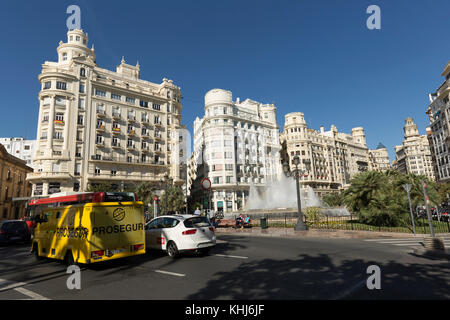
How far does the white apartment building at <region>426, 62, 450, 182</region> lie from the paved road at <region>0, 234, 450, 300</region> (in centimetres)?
6329

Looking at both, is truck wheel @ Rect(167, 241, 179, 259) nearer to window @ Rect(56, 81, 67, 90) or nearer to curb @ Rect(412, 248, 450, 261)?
curb @ Rect(412, 248, 450, 261)

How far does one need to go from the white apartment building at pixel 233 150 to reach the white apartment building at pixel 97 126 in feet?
33.2

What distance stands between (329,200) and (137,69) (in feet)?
185

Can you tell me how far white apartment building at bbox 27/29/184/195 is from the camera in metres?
43.6

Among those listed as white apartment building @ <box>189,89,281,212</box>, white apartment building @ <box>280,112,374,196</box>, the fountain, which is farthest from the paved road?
white apartment building @ <box>280,112,374,196</box>

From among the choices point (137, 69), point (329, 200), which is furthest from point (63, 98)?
point (329, 200)

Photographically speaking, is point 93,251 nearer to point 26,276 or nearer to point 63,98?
point 26,276

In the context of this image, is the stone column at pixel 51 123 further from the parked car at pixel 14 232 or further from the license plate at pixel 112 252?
the license plate at pixel 112 252

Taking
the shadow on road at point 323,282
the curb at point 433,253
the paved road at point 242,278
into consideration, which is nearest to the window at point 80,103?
the paved road at point 242,278

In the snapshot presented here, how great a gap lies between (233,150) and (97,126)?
30651mm

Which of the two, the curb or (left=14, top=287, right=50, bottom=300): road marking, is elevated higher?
(left=14, top=287, right=50, bottom=300): road marking

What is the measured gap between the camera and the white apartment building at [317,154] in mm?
80625

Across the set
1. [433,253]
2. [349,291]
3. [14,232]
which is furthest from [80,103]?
[433,253]

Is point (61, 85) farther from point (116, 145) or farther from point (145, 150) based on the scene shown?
point (145, 150)
